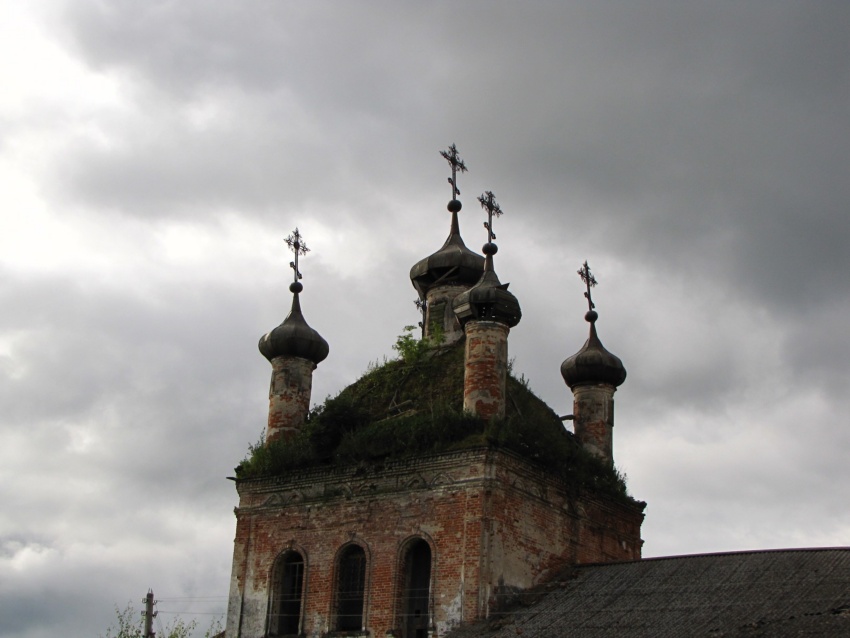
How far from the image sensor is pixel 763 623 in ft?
42.8

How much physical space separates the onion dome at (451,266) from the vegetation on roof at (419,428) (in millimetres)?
1542

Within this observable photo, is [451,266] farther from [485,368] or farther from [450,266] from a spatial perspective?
[485,368]

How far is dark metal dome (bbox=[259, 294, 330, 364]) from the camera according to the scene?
68.1 feet

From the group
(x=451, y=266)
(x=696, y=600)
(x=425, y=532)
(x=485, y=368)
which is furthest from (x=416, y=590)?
(x=451, y=266)

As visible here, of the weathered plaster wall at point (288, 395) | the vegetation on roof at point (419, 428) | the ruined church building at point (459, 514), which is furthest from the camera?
the weathered plaster wall at point (288, 395)

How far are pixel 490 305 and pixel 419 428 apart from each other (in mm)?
2357

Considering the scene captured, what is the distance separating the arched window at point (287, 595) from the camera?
1838cm

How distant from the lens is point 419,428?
18.0m

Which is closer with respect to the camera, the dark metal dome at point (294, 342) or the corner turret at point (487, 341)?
→ the corner turret at point (487, 341)

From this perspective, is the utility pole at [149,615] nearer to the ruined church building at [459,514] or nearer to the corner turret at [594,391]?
the ruined church building at [459,514]

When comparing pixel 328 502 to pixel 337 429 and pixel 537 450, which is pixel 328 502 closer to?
pixel 337 429

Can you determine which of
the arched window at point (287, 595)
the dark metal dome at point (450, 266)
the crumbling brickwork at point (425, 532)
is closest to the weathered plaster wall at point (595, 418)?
the crumbling brickwork at point (425, 532)

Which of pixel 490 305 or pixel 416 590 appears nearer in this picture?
pixel 416 590

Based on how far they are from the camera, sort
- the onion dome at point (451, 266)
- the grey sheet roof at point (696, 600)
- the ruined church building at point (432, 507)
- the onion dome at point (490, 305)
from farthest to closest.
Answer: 1. the onion dome at point (451, 266)
2. the onion dome at point (490, 305)
3. the ruined church building at point (432, 507)
4. the grey sheet roof at point (696, 600)
